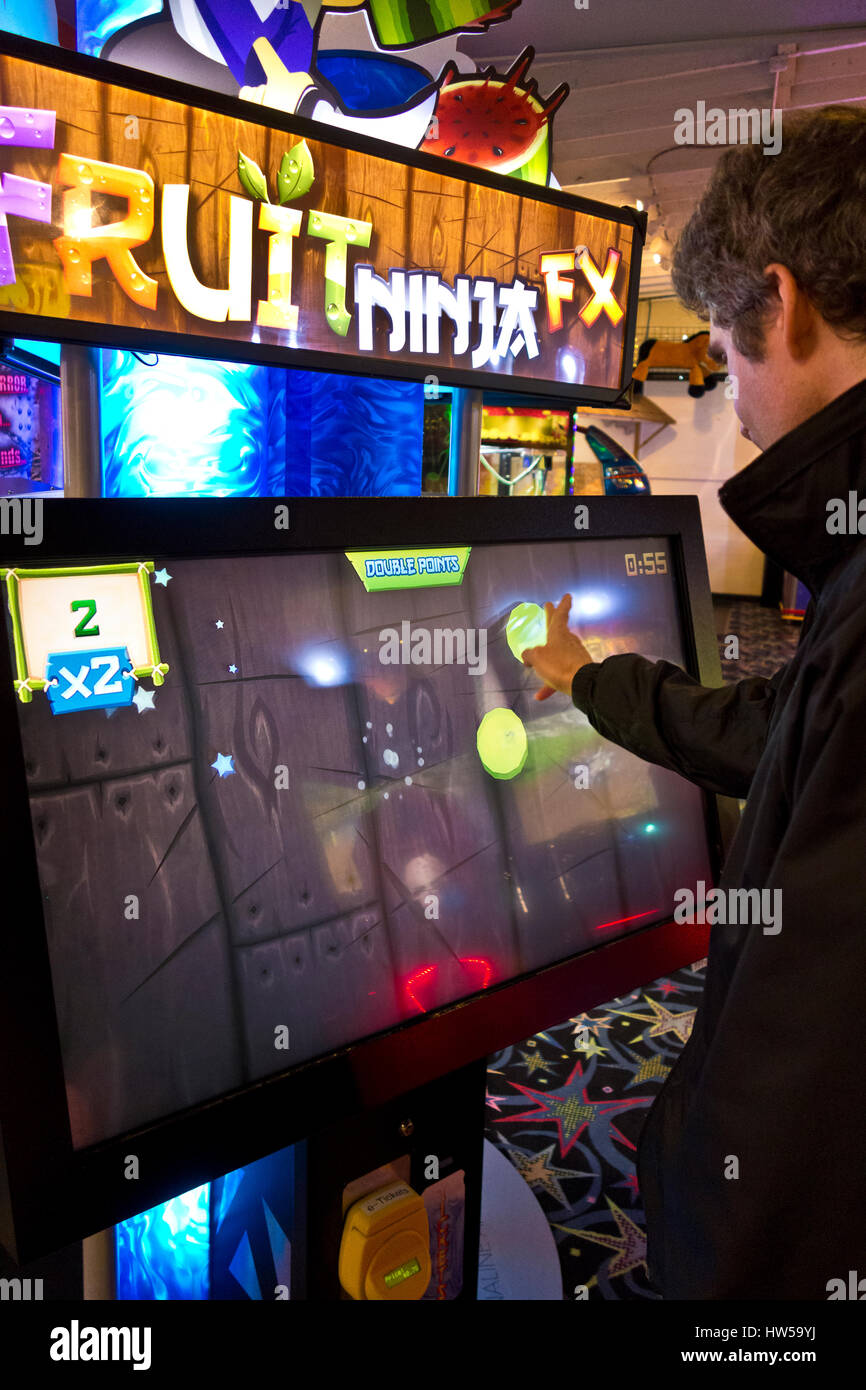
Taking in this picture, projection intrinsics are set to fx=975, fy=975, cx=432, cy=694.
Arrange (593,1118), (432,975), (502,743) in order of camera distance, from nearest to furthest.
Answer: (432,975) → (502,743) → (593,1118)

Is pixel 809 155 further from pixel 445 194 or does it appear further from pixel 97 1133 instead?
pixel 97 1133

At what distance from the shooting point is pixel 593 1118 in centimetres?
223

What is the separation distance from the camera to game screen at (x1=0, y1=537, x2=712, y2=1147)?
0.81 meters

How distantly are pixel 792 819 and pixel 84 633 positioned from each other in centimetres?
61

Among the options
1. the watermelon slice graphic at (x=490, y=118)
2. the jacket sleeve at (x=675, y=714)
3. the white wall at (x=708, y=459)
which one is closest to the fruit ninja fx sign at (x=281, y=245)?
the watermelon slice graphic at (x=490, y=118)

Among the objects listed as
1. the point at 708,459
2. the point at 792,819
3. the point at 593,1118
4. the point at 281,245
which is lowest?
the point at 593,1118

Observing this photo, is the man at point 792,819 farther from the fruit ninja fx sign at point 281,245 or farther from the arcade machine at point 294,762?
the fruit ninja fx sign at point 281,245

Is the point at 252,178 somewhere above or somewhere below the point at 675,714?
above

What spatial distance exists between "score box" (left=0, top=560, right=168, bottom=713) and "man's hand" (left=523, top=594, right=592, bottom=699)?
0.48m

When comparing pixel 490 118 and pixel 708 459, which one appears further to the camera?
pixel 708 459

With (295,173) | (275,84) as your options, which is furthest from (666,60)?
(295,173)

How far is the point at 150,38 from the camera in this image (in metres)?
1.19
